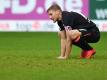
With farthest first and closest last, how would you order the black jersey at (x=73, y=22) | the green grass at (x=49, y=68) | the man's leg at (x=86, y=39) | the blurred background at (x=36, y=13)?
the blurred background at (x=36, y=13) → the man's leg at (x=86, y=39) → the black jersey at (x=73, y=22) → the green grass at (x=49, y=68)

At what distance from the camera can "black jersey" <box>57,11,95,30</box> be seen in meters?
10.5

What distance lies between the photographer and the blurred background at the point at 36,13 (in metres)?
20.9

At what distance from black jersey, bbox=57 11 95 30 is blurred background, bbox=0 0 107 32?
981 centimetres

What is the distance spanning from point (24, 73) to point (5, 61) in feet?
5.89

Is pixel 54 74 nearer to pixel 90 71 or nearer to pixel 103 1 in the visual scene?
pixel 90 71

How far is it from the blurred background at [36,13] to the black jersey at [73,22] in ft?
32.2

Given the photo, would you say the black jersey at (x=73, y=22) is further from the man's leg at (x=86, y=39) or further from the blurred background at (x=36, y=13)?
the blurred background at (x=36, y=13)

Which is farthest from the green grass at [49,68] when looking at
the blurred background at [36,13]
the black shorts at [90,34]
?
the blurred background at [36,13]

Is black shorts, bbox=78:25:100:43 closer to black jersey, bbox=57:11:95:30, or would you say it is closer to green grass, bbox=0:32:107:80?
black jersey, bbox=57:11:95:30

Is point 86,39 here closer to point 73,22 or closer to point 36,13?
point 73,22

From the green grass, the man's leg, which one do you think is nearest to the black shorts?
the man's leg

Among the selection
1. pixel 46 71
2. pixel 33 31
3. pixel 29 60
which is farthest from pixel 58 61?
pixel 33 31

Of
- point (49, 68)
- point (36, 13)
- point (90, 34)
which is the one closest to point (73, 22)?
point (90, 34)

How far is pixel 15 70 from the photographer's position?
8.86m
